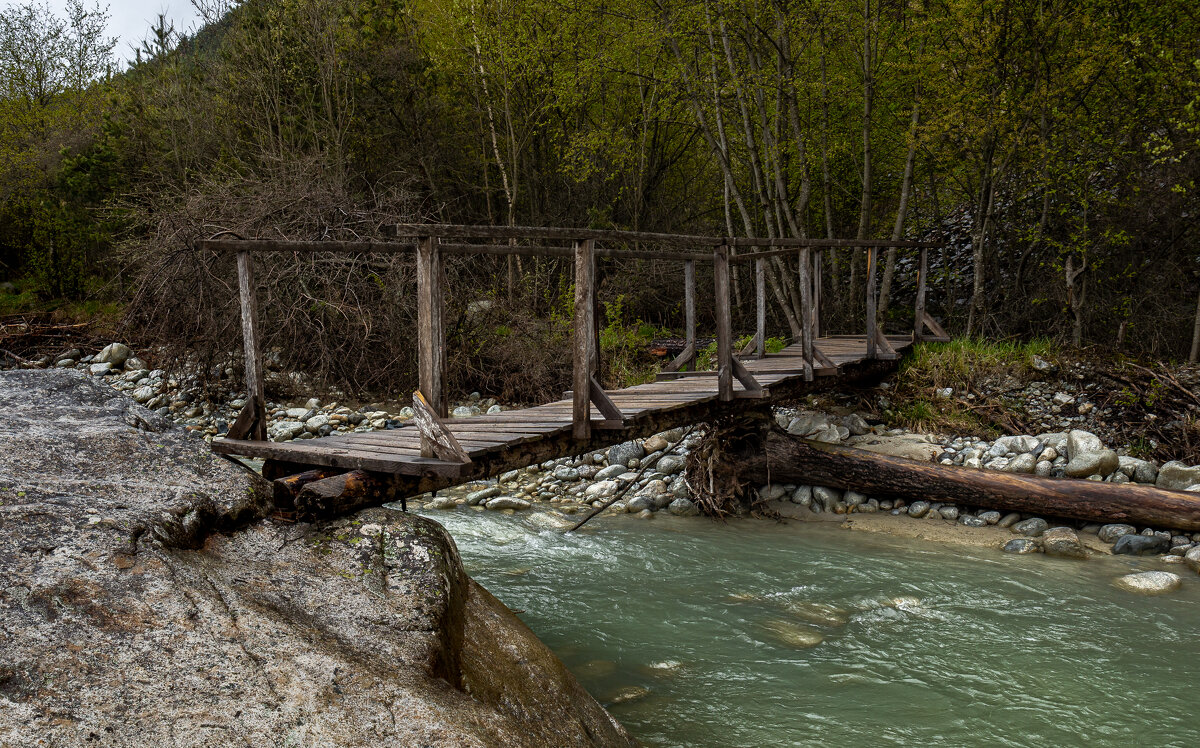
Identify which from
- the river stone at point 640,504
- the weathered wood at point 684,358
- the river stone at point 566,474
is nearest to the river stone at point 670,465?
the river stone at point 640,504

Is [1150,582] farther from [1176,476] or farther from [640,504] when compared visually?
[640,504]

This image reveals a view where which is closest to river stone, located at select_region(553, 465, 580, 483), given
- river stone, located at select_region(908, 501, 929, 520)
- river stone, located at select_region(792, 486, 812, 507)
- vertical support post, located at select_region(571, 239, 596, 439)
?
river stone, located at select_region(792, 486, 812, 507)

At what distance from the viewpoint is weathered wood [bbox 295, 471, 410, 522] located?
3.35 m

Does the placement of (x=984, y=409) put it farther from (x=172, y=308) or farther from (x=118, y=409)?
(x=172, y=308)

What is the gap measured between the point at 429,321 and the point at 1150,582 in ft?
16.1

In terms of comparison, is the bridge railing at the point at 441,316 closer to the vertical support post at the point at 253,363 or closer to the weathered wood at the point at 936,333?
the vertical support post at the point at 253,363

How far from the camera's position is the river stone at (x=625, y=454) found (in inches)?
332

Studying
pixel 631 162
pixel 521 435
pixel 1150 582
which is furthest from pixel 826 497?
pixel 631 162

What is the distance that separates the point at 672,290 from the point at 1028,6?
6933 mm

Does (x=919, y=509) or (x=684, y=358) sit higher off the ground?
(x=684, y=358)

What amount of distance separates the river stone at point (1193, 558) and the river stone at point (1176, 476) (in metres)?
0.91

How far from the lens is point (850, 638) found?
177 inches

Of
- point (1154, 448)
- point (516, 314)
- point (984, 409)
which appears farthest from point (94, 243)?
point (1154, 448)

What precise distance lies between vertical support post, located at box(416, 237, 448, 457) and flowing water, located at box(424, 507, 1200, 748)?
158cm
